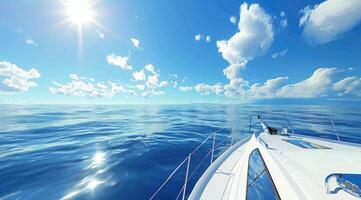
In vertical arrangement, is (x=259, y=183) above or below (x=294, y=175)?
below

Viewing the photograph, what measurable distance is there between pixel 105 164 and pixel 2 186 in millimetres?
2646

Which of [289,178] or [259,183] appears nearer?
[289,178]

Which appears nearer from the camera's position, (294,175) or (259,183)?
(294,175)

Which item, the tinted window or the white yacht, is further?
the tinted window

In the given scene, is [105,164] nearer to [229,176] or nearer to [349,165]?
[229,176]

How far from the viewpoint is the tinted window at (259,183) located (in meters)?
1.85

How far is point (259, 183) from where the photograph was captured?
6.96ft

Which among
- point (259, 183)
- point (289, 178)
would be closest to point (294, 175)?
point (289, 178)

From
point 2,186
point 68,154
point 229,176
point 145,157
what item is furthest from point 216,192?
point 68,154

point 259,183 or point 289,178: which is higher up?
point 289,178

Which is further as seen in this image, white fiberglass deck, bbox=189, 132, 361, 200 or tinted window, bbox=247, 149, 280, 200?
tinted window, bbox=247, 149, 280, 200

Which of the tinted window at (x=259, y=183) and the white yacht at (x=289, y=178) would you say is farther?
the tinted window at (x=259, y=183)

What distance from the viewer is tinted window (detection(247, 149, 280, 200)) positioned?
1.85 metres

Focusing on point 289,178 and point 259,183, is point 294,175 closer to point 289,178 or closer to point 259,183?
point 289,178
